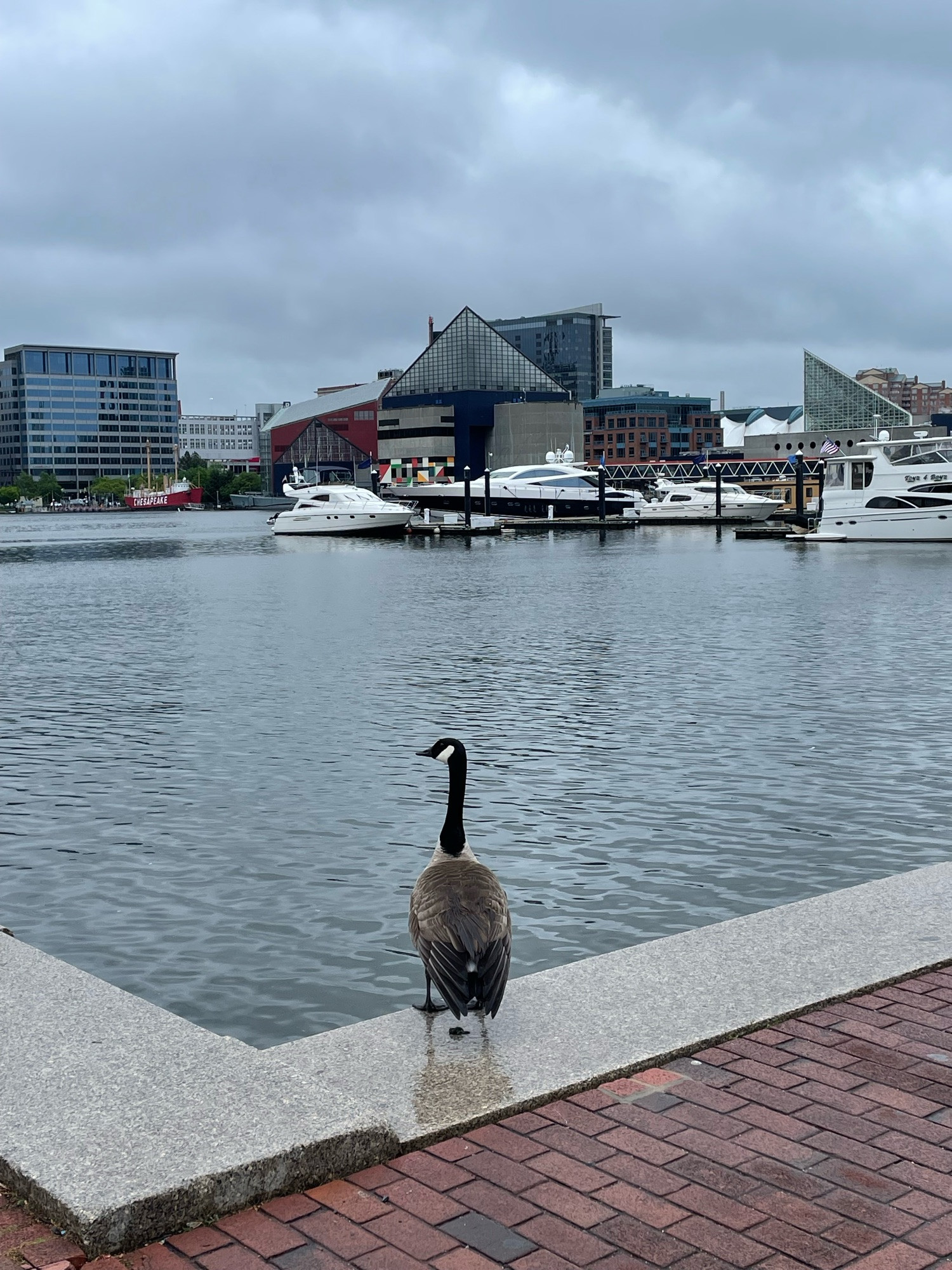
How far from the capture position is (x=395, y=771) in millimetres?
13797

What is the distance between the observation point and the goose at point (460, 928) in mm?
5402

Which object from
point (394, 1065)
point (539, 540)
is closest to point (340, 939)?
point (394, 1065)

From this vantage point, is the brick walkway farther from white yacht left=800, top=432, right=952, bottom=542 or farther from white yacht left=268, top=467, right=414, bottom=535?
white yacht left=268, top=467, right=414, bottom=535

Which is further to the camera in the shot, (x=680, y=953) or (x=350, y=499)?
(x=350, y=499)

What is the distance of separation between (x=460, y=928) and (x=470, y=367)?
609 feet

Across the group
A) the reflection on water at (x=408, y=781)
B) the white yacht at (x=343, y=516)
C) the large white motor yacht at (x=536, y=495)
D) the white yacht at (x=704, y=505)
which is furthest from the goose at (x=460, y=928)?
the large white motor yacht at (x=536, y=495)

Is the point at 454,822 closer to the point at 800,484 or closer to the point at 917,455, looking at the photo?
the point at 917,455

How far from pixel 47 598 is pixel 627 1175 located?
136ft

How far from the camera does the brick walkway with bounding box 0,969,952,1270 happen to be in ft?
12.9

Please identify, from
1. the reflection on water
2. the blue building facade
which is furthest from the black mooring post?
the blue building facade

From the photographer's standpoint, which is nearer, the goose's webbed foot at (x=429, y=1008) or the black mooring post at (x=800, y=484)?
the goose's webbed foot at (x=429, y=1008)

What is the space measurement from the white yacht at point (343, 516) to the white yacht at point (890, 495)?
1227 inches

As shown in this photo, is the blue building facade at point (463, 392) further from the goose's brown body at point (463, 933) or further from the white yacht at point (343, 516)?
the goose's brown body at point (463, 933)

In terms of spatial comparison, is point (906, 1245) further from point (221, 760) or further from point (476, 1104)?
point (221, 760)
